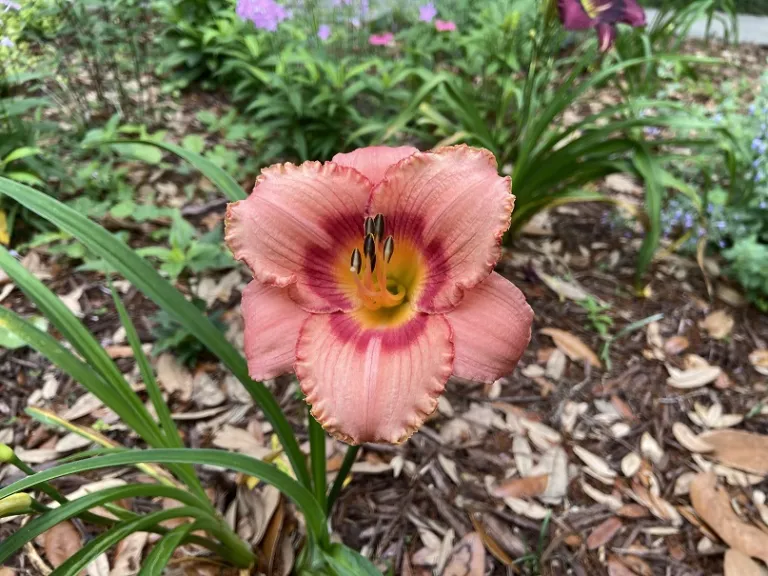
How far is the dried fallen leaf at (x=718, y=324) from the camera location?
89.9 inches

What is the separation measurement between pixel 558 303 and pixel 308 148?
1.46m

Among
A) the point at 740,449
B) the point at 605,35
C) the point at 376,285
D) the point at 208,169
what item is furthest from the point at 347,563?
the point at 605,35

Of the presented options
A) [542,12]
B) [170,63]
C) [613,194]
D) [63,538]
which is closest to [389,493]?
[63,538]

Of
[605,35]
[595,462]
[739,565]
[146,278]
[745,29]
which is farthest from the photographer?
[745,29]

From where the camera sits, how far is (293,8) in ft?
10.0

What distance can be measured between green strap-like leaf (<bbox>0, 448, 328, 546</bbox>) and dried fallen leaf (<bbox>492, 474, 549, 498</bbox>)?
715 mm

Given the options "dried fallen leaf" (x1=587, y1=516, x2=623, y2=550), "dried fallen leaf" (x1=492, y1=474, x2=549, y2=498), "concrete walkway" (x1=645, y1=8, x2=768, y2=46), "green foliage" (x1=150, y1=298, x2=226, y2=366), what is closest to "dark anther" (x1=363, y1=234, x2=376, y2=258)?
"green foliage" (x1=150, y1=298, x2=226, y2=366)

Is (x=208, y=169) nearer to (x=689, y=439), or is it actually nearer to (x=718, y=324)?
(x=689, y=439)

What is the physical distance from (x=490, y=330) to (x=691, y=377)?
1.62m

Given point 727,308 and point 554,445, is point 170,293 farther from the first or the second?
point 727,308

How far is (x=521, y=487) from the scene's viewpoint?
173 centimetres

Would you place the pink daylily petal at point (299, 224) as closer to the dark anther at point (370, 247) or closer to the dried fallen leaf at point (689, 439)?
the dark anther at point (370, 247)

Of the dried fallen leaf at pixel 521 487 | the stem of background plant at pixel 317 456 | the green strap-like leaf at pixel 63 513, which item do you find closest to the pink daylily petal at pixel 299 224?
the stem of background plant at pixel 317 456

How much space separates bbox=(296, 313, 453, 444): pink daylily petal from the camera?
833 millimetres
